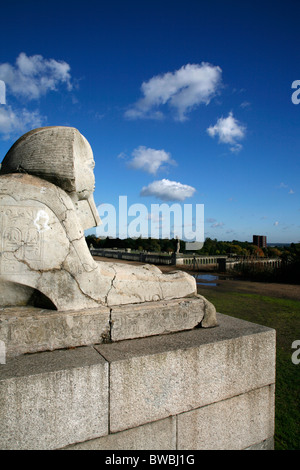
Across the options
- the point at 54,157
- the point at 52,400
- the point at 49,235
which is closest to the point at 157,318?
the point at 52,400

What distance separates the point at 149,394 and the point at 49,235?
4.40 feet

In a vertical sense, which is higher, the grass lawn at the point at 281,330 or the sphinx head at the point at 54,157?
the sphinx head at the point at 54,157

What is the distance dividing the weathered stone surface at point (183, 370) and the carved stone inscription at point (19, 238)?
0.84 meters

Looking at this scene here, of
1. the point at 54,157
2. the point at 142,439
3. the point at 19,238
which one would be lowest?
the point at 142,439

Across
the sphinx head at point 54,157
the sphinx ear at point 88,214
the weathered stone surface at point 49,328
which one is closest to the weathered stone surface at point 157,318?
the weathered stone surface at point 49,328

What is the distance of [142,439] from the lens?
201cm

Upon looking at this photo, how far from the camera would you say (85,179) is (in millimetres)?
2486

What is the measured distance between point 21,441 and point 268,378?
78.5 inches

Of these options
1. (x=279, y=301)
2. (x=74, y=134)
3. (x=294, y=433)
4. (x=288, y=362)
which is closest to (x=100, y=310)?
(x=74, y=134)

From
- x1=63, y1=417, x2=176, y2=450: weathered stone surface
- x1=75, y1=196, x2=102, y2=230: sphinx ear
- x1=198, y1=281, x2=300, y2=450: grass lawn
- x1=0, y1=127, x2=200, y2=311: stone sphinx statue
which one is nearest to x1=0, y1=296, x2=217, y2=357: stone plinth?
x1=0, y1=127, x2=200, y2=311: stone sphinx statue

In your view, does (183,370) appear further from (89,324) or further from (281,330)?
(281,330)

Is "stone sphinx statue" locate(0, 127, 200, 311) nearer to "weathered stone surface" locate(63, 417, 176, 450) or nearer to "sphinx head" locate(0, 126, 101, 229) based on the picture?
"sphinx head" locate(0, 126, 101, 229)

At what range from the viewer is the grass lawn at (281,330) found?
280 centimetres

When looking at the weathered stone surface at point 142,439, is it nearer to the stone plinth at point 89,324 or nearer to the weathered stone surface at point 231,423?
the weathered stone surface at point 231,423
